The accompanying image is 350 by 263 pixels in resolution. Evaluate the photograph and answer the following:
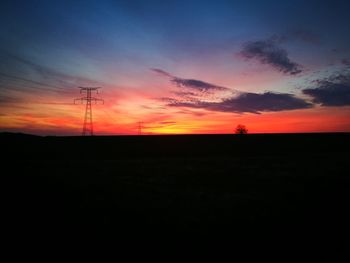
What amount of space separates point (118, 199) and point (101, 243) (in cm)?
563

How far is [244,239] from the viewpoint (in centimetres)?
922

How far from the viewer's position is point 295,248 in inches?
334

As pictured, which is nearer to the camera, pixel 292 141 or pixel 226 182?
pixel 226 182

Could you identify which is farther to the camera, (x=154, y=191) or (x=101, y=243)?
(x=154, y=191)

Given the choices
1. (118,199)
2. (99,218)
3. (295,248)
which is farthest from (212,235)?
(118,199)

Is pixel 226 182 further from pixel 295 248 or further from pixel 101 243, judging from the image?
pixel 101 243

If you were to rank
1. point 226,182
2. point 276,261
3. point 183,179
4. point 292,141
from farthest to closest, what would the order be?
1. point 292,141
2. point 183,179
3. point 226,182
4. point 276,261

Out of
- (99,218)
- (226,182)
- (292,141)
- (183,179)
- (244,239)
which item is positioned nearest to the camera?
(244,239)

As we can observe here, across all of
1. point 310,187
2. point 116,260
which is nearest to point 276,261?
point 116,260

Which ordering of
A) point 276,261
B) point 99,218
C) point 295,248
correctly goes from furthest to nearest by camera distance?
point 99,218
point 295,248
point 276,261

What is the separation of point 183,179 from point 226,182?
3.42 metres

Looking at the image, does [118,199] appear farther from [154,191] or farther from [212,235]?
[212,235]

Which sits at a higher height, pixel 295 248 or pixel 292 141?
pixel 292 141

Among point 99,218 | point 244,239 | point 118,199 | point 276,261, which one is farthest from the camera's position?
point 118,199
